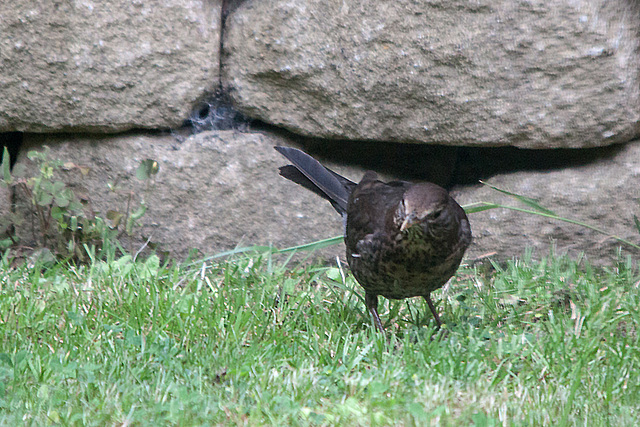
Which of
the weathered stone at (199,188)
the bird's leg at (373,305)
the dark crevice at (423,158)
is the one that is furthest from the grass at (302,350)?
the dark crevice at (423,158)

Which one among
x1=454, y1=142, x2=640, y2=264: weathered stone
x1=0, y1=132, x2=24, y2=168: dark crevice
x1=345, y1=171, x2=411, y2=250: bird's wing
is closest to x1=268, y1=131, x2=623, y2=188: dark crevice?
x1=454, y1=142, x2=640, y2=264: weathered stone

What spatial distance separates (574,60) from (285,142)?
5.07 feet

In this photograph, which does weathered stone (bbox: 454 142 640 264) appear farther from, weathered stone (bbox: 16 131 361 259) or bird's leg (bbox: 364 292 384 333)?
bird's leg (bbox: 364 292 384 333)

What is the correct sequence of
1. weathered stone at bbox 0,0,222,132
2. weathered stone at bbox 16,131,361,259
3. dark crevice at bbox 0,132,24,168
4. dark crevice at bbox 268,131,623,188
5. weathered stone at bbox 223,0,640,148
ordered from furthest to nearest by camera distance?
dark crevice at bbox 0,132,24,168
dark crevice at bbox 268,131,623,188
weathered stone at bbox 16,131,361,259
weathered stone at bbox 0,0,222,132
weathered stone at bbox 223,0,640,148

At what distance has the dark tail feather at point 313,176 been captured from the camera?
11.2 ft

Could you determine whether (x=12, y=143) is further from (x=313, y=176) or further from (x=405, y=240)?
(x=405, y=240)

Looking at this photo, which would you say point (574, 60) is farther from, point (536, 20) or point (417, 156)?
point (417, 156)

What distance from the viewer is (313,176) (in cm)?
341

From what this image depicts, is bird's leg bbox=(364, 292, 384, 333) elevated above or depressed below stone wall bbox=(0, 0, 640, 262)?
below

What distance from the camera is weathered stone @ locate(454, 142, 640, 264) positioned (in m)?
3.77

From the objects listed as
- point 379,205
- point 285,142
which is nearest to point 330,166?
point 285,142

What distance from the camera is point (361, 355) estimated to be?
102 inches

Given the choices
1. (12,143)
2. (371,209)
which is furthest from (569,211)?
(12,143)

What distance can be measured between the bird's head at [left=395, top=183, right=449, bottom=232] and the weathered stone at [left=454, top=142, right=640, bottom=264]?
1279mm
